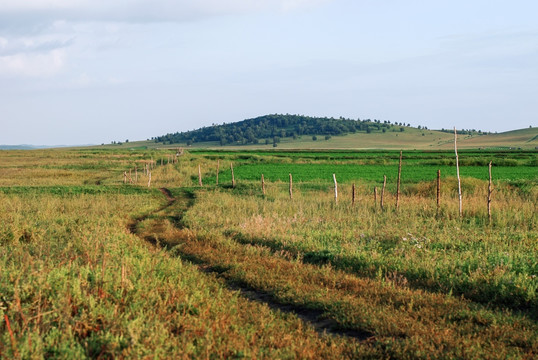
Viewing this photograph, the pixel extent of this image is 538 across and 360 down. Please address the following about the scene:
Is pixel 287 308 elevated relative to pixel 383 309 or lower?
lower

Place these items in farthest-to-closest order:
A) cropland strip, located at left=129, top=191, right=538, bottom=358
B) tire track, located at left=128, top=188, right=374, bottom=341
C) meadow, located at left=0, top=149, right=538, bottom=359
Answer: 1. tire track, located at left=128, top=188, right=374, bottom=341
2. cropland strip, located at left=129, top=191, right=538, bottom=358
3. meadow, located at left=0, top=149, right=538, bottom=359

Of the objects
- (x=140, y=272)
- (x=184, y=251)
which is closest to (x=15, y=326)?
(x=140, y=272)

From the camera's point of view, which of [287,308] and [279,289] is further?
[279,289]

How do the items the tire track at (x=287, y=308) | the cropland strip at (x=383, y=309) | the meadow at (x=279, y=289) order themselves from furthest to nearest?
the tire track at (x=287, y=308) < the cropland strip at (x=383, y=309) < the meadow at (x=279, y=289)

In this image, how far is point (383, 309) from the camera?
7.38 meters

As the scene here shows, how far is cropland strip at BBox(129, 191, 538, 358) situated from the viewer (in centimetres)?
605

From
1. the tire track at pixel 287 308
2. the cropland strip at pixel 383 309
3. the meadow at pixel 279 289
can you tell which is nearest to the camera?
the meadow at pixel 279 289

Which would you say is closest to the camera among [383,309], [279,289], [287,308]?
[383,309]

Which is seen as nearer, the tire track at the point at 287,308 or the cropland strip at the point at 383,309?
the cropland strip at the point at 383,309

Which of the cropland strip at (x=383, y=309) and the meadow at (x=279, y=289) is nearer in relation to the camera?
the meadow at (x=279, y=289)

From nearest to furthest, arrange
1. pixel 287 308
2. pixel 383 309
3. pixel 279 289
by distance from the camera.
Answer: pixel 383 309, pixel 287 308, pixel 279 289

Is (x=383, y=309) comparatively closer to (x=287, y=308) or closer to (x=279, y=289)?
(x=287, y=308)

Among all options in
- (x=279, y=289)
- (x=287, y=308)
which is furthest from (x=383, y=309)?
(x=279, y=289)

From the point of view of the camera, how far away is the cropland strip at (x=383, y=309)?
6047 millimetres
